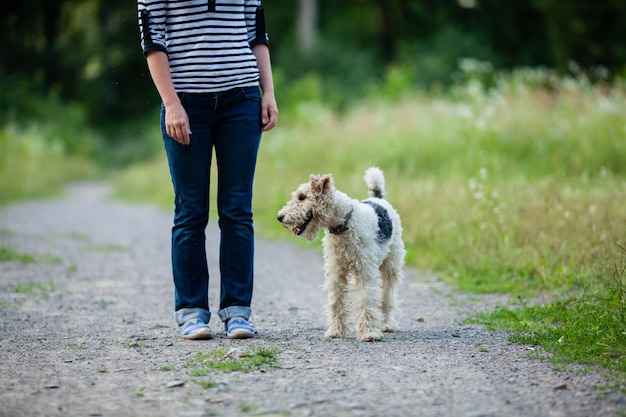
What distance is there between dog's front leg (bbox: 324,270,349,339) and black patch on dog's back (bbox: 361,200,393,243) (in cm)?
30

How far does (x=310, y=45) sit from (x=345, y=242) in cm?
2866

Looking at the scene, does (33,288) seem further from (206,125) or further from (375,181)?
(375,181)

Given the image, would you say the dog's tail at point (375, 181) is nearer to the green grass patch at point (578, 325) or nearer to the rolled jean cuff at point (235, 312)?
the green grass patch at point (578, 325)

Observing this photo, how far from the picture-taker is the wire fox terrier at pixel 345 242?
4.38 meters

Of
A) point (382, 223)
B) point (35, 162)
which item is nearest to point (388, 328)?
point (382, 223)

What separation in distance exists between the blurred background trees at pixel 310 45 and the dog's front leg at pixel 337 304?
1958 centimetres

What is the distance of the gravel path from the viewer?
3.14 m

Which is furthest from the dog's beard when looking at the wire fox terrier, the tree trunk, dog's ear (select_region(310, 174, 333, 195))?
the tree trunk

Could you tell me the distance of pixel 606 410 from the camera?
3.01 metres

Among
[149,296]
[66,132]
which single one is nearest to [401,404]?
[149,296]

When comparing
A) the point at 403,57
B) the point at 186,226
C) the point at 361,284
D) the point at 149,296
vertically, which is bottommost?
the point at 149,296

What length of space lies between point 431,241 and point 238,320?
3.43 metres

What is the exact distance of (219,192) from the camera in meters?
4.54

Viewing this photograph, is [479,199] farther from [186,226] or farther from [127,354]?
[127,354]
